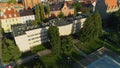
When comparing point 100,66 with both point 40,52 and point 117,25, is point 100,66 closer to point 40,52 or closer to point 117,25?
point 40,52

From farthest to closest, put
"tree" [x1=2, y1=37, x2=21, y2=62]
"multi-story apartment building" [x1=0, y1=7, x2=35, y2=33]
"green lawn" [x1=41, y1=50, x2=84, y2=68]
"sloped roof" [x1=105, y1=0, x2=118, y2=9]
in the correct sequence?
1. "sloped roof" [x1=105, y1=0, x2=118, y2=9]
2. "multi-story apartment building" [x1=0, y1=7, x2=35, y2=33]
3. "tree" [x1=2, y1=37, x2=21, y2=62]
4. "green lawn" [x1=41, y1=50, x2=84, y2=68]

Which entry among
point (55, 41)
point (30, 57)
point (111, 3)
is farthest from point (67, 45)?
point (111, 3)

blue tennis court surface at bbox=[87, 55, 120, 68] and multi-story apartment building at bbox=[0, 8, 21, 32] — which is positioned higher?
multi-story apartment building at bbox=[0, 8, 21, 32]

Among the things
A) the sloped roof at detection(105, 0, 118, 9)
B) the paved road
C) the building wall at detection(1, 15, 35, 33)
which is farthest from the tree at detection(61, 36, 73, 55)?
the sloped roof at detection(105, 0, 118, 9)

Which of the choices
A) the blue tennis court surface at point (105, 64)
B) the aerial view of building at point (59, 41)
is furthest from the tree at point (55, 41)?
the blue tennis court surface at point (105, 64)

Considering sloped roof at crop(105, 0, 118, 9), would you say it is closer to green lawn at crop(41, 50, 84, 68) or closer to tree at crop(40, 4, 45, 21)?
tree at crop(40, 4, 45, 21)

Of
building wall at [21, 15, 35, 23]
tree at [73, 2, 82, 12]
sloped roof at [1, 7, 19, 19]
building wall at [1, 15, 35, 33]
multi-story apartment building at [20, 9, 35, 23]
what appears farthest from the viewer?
tree at [73, 2, 82, 12]

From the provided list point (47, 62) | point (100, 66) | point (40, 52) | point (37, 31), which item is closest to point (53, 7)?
point (37, 31)

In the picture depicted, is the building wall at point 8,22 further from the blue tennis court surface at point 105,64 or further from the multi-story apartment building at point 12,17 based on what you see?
the blue tennis court surface at point 105,64
